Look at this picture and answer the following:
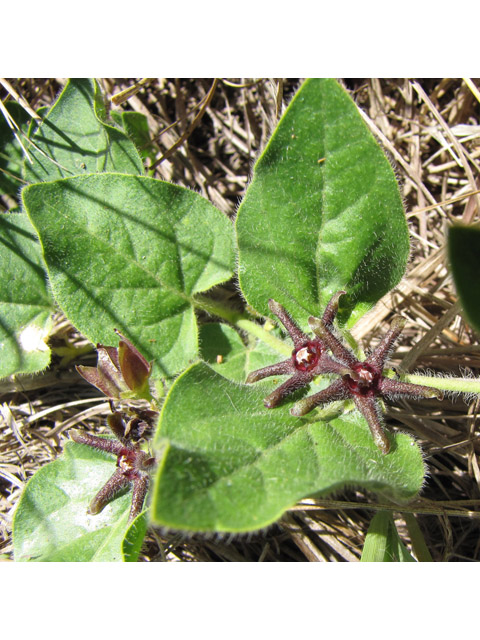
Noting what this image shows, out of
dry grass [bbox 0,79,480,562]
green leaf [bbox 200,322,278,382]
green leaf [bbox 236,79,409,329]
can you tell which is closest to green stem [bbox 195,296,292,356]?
green leaf [bbox 200,322,278,382]

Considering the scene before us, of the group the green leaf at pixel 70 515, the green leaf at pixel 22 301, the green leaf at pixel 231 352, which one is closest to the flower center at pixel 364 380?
→ the green leaf at pixel 231 352

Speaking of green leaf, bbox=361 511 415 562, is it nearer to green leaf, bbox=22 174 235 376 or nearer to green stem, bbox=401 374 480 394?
green stem, bbox=401 374 480 394

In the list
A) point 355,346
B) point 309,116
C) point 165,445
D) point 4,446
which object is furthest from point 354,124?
point 4,446

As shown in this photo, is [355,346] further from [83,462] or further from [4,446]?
[4,446]

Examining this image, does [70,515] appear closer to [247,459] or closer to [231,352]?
[231,352]

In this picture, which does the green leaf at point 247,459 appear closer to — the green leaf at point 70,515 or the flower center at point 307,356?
the flower center at point 307,356

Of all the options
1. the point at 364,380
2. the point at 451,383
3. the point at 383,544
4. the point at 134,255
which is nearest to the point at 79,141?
the point at 134,255

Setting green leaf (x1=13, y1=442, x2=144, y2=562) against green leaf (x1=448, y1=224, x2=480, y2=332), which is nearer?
green leaf (x1=448, y1=224, x2=480, y2=332)
